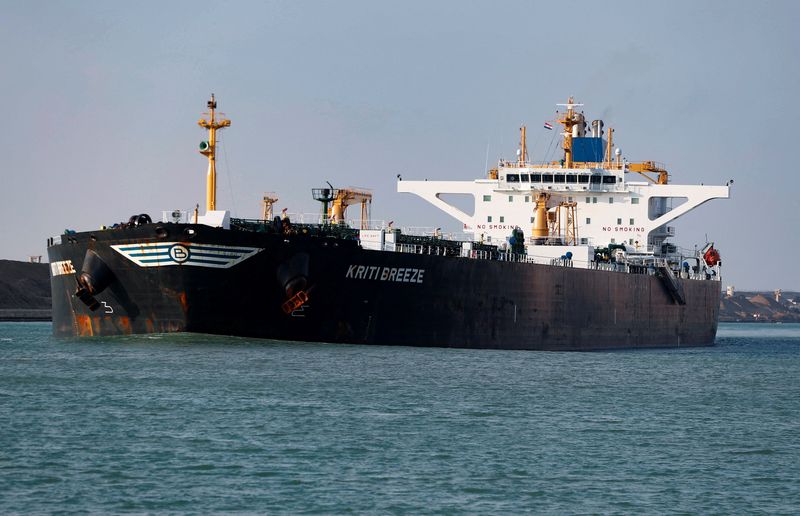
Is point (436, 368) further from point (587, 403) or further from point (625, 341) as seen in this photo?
point (625, 341)

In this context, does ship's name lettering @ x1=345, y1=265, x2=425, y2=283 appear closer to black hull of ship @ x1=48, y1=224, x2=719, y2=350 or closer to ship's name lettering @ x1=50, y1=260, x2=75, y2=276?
black hull of ship @ x1=48, y1=224, x2=719, y2=350

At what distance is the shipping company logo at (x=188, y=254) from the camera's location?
36000mm

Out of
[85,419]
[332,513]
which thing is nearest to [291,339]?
[85,419]

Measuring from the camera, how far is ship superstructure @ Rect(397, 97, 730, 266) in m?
57.4

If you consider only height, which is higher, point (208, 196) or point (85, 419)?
point (208, 196)

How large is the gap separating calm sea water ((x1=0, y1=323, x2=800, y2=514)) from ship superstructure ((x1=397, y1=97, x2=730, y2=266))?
68.4ft

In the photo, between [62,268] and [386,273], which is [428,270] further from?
[62,268]

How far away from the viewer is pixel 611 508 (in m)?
17.4

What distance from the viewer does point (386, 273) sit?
1561 inches

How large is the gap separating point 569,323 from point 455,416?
967 inches

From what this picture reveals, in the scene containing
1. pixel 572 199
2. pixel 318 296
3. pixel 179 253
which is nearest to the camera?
pixel 179 253

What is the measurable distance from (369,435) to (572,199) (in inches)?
1462

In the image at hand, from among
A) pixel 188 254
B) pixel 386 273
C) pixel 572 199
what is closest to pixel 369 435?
pixel 188 254

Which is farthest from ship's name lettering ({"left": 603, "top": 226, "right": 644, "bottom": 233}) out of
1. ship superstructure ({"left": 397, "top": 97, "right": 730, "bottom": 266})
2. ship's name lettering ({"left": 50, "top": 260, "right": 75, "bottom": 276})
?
ship's name lettering ({"left": 50, "top": 260, "right": 75, "bottom": 276})
